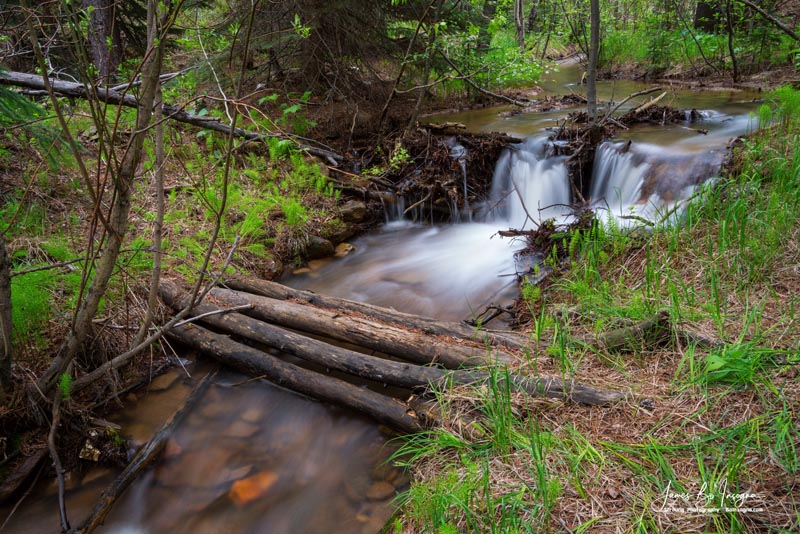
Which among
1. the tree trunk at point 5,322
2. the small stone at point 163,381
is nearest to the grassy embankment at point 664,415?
the small stone at point 163,381

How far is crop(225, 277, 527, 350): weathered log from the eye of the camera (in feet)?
11.5

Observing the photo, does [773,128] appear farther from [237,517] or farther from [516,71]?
[237,517]

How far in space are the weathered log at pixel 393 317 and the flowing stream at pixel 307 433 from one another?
838 mm

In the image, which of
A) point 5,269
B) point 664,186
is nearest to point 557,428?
point 5,269

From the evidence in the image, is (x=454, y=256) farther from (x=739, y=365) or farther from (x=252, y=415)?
(x=739, y=365)

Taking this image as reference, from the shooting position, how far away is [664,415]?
2498 mm

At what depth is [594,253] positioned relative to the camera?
433 cm

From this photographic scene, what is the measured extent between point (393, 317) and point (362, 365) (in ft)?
2.26

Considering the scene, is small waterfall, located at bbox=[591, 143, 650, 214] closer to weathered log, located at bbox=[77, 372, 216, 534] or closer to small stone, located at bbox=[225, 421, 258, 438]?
small stone, located at bbox=[225, 421, 258, 438]

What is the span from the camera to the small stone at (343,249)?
632cm

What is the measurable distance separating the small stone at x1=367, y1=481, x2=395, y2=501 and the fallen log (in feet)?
2.09

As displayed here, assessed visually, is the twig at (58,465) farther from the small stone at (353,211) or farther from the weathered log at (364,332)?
the small stone at (353,211)

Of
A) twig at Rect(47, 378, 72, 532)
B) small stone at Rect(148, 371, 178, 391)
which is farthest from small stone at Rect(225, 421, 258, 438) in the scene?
twig at Rect(47, 378, 72, 532)

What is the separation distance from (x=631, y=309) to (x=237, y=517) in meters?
2.96
